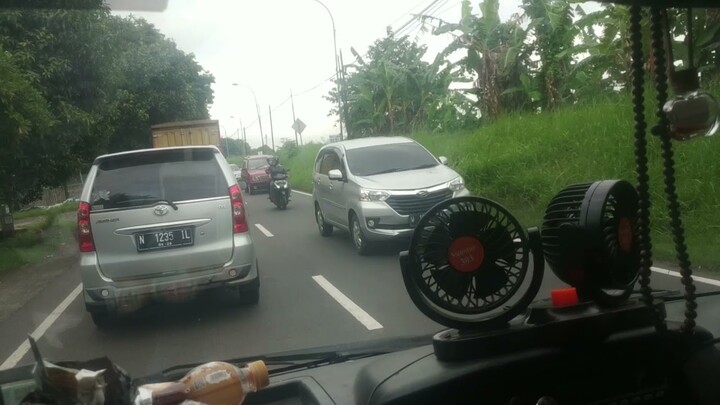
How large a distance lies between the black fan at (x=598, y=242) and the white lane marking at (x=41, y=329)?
2856mm

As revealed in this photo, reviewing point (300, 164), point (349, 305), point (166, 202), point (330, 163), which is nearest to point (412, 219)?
point (349, 305)

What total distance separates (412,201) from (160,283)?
3.51 metres

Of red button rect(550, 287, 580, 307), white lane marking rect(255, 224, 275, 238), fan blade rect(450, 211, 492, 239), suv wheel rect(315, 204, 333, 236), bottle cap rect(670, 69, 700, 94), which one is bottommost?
white lane marking rect(255, 224, 275, 238)

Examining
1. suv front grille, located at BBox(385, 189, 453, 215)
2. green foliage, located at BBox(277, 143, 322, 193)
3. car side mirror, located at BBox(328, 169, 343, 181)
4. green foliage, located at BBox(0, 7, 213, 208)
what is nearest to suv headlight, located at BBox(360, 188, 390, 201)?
suv front grille, located at BBox(385, 189, 453, 215)

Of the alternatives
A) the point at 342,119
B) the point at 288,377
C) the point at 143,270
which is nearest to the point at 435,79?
the point at 342,119

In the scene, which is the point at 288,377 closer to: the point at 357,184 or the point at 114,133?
the point at 357,184

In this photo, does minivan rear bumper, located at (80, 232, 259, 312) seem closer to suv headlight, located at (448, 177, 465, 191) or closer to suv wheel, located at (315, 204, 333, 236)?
suv headlight, located at (448, 177, 465, 191)

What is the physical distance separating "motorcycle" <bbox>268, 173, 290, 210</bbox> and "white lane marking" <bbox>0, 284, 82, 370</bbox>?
9.88 metres

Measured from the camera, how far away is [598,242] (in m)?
1.99

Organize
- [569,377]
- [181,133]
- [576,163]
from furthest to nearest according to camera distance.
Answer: [181,133] < [576,163] < [569,377]

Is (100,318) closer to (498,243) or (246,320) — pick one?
(246,320)

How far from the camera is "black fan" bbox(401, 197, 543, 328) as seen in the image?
208 centimetres

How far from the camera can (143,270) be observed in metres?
5.89

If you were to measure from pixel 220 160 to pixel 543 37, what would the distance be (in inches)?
494
